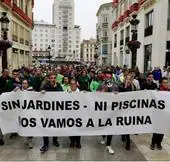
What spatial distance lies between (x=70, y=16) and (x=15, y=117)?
153 meters

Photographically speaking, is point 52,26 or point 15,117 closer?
point 15,117

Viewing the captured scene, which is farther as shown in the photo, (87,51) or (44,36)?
(87,51)

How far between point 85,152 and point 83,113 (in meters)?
0.84

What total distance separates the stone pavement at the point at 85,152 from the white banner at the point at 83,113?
0.41m

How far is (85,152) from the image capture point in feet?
24.1

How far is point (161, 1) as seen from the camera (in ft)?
74.9

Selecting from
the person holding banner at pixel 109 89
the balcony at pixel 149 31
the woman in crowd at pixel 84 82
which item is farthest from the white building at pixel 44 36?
the person holding banner at pixel 109 89

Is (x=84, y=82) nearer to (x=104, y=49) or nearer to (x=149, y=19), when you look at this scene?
(x=149, y=19)

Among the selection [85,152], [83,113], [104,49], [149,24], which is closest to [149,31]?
[149,24]

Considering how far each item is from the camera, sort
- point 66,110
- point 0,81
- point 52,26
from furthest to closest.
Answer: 1. point 52,26
2. point 0,81
3. point 66,110

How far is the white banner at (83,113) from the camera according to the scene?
23.9 ft

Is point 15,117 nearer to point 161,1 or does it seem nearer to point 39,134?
point 39,134

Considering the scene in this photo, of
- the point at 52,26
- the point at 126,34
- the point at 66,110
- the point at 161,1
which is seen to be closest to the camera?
the point at 66,110

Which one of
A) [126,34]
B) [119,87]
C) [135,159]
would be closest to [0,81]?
[119,87]
